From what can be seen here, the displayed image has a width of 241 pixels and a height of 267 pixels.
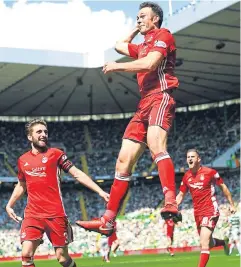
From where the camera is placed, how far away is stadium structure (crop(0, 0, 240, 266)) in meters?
29.5

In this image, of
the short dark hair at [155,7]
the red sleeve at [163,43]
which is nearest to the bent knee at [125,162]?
the red sleeve at [163,43]

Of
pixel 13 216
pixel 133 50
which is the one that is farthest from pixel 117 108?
pixel 133 50

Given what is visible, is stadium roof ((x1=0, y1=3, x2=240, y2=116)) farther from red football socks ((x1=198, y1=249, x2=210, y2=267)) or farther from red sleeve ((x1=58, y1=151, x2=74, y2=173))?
red sleeve ((x1=58, y1=151, x2=74, y2=173))

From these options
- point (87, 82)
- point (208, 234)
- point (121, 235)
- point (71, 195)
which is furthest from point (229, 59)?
point (208, 234)

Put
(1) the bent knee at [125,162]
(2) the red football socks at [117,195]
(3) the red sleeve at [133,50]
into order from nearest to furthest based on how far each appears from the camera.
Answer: (2) the red football socks at [117,195], (1) the bent knee at [125,162], (3) the red sleeve at [133,50]

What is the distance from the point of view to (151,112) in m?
6.35

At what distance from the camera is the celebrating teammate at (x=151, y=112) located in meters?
6.20

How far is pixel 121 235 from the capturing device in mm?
35844

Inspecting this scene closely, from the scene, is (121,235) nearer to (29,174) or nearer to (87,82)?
(87,82)

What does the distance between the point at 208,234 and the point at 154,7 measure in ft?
20.1

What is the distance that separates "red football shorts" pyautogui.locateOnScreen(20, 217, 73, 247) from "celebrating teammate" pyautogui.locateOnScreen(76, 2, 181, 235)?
2.32 metres

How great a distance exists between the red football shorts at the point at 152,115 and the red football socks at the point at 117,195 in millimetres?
473

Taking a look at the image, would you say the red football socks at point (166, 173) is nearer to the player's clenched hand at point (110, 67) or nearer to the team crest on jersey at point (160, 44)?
the player's clenched hand at point (110, 67)

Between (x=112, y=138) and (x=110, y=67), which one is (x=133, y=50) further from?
(x=112, y=138)
